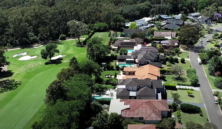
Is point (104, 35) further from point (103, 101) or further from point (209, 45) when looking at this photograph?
point (103, 101)

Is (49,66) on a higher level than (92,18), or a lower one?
lower

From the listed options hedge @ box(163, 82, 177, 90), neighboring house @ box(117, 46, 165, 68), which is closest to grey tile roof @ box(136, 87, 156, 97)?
hedge @ box(163, 82, 177, 90)

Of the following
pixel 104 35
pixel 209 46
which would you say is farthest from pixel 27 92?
pixel 209 46

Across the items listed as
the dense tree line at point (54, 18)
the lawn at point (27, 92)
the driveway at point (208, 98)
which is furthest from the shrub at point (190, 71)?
the dense tree line at point (54, 18)

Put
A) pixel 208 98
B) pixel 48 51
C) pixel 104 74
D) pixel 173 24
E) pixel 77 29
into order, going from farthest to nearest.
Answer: pixel 173 24
pixel 77 29
pixel 48 51
pixel 104 74
pixel 208 98

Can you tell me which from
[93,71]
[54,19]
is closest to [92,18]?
[54,19]

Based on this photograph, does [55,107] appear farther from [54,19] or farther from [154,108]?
[54,19]
